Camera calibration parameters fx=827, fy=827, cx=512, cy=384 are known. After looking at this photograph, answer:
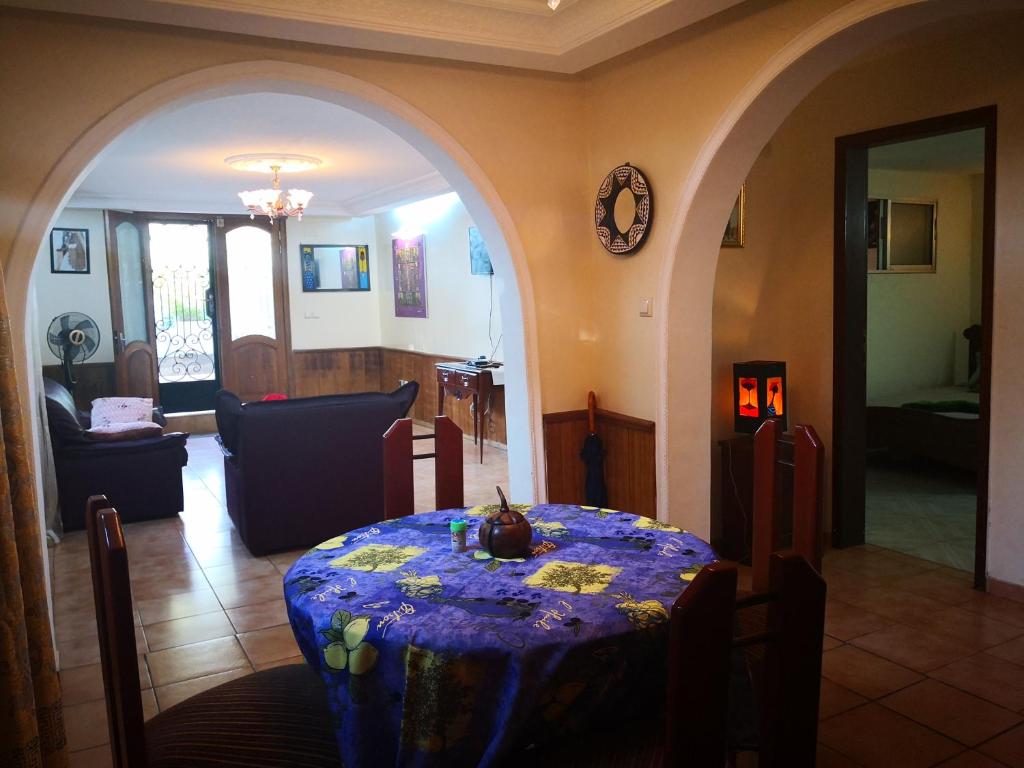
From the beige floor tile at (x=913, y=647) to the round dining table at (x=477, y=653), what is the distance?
1.60m

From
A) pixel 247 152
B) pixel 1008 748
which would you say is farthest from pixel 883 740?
pixel 247 152

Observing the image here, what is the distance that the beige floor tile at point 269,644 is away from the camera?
331 centimetres

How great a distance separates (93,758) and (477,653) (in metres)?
1.68

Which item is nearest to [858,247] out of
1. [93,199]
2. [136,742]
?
[136,742]

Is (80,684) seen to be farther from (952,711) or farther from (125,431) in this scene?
(952,711)

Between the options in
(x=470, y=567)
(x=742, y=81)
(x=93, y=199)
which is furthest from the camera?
(x=93, y=199)

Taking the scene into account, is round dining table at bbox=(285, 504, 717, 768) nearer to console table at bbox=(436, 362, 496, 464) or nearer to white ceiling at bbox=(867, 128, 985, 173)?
white ceiling at bbox=(867, 128, 985, 173)

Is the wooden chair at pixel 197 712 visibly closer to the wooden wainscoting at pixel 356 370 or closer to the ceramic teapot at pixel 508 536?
the ceramic teapot at pixel 508 536

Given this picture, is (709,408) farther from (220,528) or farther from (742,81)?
(220,528)

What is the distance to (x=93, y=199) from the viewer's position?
8156 mm

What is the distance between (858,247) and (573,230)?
1536 millimetres

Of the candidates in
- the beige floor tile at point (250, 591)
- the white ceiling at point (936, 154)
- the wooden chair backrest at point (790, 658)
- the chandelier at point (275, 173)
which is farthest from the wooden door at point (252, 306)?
the wooden chair backrest at point (790, 658)

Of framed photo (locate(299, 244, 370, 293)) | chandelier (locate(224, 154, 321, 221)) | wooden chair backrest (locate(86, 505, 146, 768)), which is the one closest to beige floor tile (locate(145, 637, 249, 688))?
wooden chair backrest (locate(86, 505, 146, 768))

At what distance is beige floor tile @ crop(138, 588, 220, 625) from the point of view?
3766 mm
